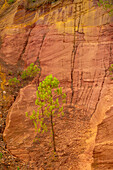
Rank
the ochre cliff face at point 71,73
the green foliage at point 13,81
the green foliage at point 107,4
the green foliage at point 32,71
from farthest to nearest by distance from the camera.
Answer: the green foliage at point 13,81 < the green foliage at point 32,71 < the green foliage at point 107,4 < the ochre cliff face at point 71,73

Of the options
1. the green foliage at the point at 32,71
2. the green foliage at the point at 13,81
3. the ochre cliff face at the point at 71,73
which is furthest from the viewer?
the green foliage at the point at 13,81

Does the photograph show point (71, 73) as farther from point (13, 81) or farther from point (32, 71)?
point (13, 81)

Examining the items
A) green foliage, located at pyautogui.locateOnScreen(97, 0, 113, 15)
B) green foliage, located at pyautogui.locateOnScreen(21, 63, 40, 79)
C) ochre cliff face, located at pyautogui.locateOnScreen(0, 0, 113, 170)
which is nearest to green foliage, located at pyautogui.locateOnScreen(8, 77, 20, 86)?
green foliage, located at pyautogui.locateOnScreen(21, 63, 40, 79)

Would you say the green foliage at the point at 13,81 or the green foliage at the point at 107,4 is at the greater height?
the green foliage at the point at 107,4

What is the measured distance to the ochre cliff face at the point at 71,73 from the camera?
10.9 meters

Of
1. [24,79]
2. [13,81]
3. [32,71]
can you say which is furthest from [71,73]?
[13,81]

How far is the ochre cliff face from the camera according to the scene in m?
10.9

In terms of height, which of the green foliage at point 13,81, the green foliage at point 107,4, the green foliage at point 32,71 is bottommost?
the green foliage at point 13,81

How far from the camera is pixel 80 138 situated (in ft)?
38.1

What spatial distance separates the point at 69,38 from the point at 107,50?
136 inches

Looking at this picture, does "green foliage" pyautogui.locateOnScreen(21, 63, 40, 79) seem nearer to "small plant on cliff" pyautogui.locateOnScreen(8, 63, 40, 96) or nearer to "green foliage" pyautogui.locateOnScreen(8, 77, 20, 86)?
"small plant on cliff" pyautogui.locateOnScreen(8, 63, 40, 96)

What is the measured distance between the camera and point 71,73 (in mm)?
14102

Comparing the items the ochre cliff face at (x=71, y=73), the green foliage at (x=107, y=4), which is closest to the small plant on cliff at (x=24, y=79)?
the ochre cliff face at (x=71, y=73)

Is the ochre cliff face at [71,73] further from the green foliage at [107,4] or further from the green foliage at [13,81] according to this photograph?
the green foliage at [13,81]
